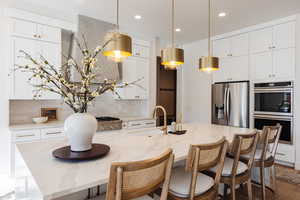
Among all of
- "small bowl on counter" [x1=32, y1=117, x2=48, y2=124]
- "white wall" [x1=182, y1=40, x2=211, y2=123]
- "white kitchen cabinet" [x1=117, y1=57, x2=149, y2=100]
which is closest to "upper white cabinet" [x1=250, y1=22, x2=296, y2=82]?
"white wall" [x1=182, y1=40, x2=211, y2=123]

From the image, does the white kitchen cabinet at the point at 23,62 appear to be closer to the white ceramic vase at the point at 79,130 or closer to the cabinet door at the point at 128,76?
the cabinet door at the point at 128,76

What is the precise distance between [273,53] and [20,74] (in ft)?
15.0

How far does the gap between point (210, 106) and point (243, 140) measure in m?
3.16

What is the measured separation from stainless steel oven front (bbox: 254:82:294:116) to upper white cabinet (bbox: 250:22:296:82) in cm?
15

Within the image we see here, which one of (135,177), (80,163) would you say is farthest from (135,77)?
(135,177)

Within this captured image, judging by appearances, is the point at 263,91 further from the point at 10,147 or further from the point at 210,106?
the point at 10,147

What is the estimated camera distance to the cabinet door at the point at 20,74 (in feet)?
9.50

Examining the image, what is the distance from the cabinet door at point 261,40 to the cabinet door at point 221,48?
1.70 feet

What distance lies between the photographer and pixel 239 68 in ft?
13.9

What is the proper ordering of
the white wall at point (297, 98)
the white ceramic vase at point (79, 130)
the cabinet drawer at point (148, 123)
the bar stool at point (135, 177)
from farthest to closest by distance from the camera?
the cabinet drawer at point (148, 123), the white wall at point (297, 98), the white ceramic vase at point (79, 130), the bar stool at point (135, 177)

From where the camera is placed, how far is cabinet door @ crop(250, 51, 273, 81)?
3.76 metres

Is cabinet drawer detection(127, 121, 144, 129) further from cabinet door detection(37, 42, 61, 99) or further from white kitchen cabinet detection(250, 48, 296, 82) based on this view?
white kitchen cabinet detection(250, 48, 296, 82)

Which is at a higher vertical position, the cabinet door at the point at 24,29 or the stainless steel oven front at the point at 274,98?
the cabinet door at the point at 24,29

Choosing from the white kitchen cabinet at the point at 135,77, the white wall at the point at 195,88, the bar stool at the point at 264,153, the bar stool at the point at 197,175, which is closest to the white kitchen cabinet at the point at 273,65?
the white wall at the point at 195,88
